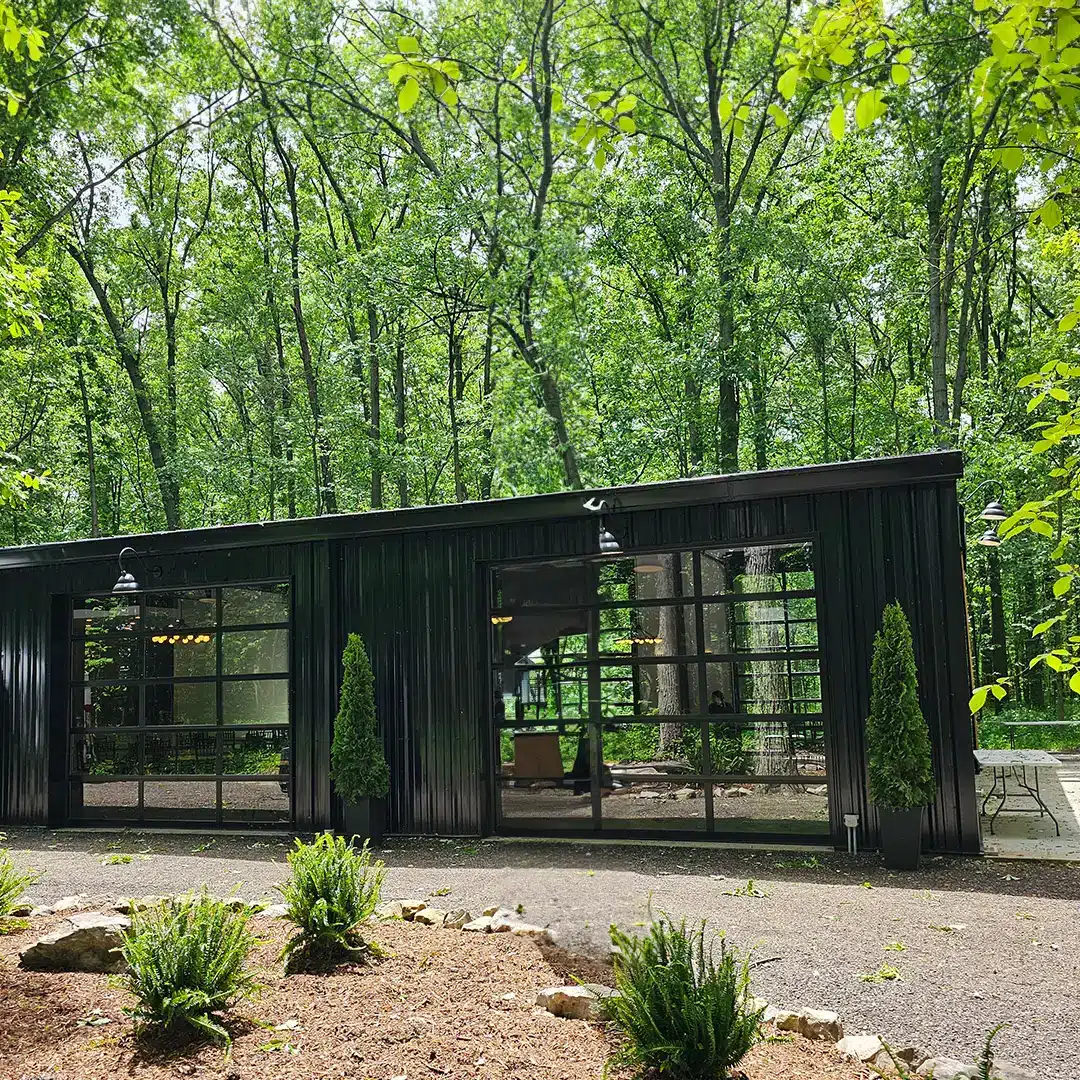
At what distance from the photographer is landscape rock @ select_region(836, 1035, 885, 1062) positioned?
3.55 meters

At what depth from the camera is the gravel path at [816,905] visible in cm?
421

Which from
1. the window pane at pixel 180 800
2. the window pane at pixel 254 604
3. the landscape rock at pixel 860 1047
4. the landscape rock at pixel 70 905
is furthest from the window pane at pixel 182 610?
the landscape rock at pixel 860 1047

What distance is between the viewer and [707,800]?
27.3 feet

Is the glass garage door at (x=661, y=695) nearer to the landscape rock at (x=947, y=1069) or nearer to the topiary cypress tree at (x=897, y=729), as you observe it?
the topiary cypress tree at (x=897, y=729)

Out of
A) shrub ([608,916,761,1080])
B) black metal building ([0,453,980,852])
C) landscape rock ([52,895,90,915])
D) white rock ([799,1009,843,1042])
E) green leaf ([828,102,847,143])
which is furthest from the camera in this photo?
black metal building ([0,453,980,852])

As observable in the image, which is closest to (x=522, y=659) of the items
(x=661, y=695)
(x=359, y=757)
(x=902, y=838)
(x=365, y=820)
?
(x=661, y=695)

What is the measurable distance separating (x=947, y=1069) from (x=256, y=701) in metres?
7.92

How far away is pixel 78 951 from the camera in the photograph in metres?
4.55

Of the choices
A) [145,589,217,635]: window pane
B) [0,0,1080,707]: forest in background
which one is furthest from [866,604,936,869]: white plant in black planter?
[0,0,1080,707]: forest in background

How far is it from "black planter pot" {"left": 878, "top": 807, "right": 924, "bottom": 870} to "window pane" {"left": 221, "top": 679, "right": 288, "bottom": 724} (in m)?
5.78

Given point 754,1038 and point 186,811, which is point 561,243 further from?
point 754,1038

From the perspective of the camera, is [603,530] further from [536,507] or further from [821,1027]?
[821,1027]

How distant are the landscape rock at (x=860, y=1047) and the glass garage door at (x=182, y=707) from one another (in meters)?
7.07

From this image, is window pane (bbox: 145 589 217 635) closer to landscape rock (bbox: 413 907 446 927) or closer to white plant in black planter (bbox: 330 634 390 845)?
white plant in black planter (bbox: 330 634 390 845)
